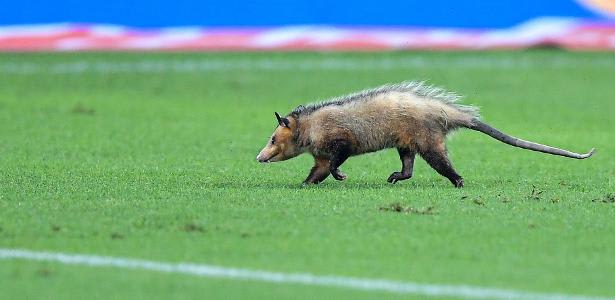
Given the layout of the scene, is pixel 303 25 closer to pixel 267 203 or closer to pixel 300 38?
pixel 300 38

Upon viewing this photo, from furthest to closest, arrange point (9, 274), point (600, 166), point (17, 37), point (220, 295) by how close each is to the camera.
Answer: point (17, 37) < point (600, 166) < point (9, 274) < point (220, 295)

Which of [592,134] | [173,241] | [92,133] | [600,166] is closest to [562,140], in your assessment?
[592,134]

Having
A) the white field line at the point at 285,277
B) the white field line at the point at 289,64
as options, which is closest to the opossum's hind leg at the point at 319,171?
the white field line at the point at 285,277

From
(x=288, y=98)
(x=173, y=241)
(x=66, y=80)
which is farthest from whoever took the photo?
(x=66, y=80)

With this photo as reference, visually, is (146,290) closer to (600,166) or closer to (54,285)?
(54,285)

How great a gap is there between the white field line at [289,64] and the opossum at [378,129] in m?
13.3

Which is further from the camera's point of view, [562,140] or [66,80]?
[66,80]

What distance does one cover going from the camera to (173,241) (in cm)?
851

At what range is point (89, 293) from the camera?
700 cm

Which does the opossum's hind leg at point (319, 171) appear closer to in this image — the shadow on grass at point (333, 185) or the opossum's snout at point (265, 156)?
the shadow on grass at point (333, 185)

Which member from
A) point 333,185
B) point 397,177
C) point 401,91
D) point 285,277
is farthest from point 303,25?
point 285,277

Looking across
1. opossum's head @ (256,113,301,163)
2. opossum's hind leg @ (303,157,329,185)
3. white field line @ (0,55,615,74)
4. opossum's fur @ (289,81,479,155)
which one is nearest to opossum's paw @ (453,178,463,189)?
opossum's fur @ (289,81,479,155)

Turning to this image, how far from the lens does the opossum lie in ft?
37.9

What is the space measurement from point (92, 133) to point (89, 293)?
32.1 ft
